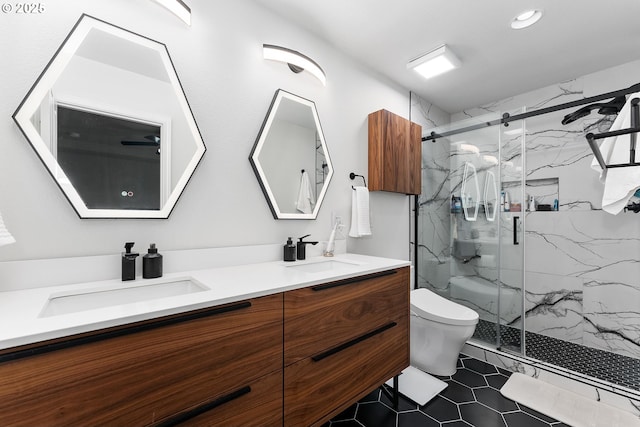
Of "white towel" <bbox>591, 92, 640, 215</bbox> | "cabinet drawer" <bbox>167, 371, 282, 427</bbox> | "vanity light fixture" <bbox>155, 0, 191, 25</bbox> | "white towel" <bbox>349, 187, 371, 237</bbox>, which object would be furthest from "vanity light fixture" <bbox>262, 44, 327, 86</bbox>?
"white towel" <bbox>591, 92, 640, 215</bbox>

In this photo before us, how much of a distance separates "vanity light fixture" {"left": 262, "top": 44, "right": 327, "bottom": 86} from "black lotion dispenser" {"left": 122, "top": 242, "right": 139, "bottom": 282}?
1254 millimetres

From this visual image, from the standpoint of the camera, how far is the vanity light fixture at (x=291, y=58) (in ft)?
5.37

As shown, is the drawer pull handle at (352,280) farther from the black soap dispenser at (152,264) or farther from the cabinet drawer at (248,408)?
the black soap dispenser at (152,264)

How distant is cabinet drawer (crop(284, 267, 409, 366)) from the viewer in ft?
3.64

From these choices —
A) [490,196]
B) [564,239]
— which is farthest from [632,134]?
[564,239]

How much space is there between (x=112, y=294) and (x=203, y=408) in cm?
54

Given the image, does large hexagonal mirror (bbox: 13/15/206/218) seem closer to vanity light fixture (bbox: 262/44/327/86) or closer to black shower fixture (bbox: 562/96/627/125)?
vanity light fixture (bbox: 262/44/327/86)

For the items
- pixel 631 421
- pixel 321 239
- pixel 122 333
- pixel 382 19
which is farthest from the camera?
pixel 321 239

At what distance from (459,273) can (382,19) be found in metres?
2.18

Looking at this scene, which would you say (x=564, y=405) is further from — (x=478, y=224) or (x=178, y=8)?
(x=178, y=8)

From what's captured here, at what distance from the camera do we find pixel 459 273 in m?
2.63

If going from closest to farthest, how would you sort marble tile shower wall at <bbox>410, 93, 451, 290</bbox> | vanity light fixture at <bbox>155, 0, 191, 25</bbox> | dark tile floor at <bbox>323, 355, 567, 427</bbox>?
vanity light fixture at <bbox>155, 0, 191, 25</bbox> → dark tile floor at <bbox>323, 355, 567, 427</bbox> → marble tile shower wall at <bbox>410, 93, 451, 290</bbox>

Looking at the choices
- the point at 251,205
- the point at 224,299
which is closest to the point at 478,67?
the point at 251,205

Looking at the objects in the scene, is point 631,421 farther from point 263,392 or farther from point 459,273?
point 263,392
